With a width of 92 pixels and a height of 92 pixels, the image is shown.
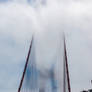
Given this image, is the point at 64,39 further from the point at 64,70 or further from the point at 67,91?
the point at 67,91

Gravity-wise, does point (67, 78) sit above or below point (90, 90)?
below

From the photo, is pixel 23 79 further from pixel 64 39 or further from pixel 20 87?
pixel 64 39

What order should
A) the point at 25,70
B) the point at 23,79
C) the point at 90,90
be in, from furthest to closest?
the point at 90,90 < the point at 25,70 < the point at 23,79

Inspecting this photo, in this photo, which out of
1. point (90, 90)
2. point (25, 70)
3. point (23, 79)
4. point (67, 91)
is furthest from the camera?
point (90, 90)

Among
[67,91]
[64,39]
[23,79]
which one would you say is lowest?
Answer: [67,91]

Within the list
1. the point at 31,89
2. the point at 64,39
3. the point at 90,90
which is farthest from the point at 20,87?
the point at 90,90

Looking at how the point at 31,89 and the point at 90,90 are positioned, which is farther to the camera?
the point at 90,90

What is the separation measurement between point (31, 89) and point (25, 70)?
6.14 meters

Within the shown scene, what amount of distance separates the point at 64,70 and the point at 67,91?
9185 millimetres

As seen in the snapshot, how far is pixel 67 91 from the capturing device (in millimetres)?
65562

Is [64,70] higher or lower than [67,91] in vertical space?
higher

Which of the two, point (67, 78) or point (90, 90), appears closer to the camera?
point (67, 78)

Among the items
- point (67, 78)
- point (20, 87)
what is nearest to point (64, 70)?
point (67, 78)

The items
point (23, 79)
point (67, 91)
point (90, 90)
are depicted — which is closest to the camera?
point (67, 91)
